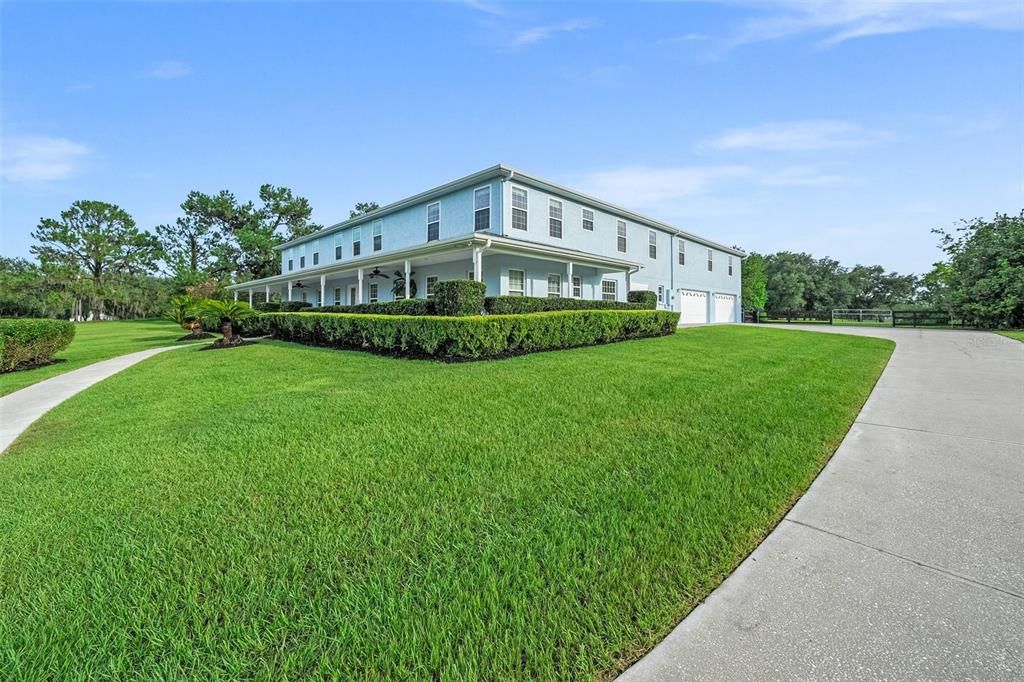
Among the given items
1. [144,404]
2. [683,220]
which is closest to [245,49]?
[144,404]

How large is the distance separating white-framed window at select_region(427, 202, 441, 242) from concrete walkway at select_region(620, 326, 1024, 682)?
50.0 feet

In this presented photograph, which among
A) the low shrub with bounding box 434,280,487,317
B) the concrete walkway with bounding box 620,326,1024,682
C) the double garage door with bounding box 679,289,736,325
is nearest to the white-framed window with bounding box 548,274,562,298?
the low shrub with bounding box 434,280,487,317

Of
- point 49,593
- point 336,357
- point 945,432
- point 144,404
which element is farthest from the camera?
point 336,357

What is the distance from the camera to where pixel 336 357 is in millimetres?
9383

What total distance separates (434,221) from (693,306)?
15849 mm

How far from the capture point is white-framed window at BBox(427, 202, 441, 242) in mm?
16577

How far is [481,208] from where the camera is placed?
15.0m

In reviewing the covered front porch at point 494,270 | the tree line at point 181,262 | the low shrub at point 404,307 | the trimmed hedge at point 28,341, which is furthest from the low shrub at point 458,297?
the tree line at point 181,262

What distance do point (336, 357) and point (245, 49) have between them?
7.86m

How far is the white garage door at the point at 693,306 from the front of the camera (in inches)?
910

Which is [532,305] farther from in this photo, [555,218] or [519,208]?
[555,218]

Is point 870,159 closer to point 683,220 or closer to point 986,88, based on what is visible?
point 986,88

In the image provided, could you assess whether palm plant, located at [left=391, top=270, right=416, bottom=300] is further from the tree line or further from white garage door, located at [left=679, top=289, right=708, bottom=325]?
the tree line

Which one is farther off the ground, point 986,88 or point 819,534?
point 986,88
